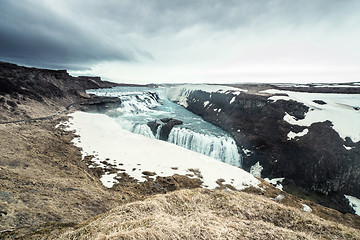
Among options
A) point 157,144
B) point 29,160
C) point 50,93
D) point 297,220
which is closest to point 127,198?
point 29,160

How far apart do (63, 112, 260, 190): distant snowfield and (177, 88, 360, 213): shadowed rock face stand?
11912 mm

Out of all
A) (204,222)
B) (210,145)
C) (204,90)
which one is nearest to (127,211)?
(204,222)

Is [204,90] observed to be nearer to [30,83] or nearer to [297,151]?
[297,151]

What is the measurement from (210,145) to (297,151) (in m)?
13.3

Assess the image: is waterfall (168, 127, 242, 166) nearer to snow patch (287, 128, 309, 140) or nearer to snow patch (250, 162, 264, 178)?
snow patch (250, 162, 264, 178)

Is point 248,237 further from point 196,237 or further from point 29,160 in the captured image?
point 29,160

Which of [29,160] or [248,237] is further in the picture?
[29,160]

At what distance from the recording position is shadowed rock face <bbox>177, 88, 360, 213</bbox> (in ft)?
63.9

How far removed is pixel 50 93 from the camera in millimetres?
38438

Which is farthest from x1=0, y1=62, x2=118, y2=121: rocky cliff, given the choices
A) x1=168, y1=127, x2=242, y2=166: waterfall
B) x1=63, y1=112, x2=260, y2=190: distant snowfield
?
x1=168, y1=127, x2=242, y2=166: waterfall

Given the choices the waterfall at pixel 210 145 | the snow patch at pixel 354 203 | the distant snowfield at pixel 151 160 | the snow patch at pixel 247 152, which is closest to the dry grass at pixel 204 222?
the distant snowfield at pixel 151 160

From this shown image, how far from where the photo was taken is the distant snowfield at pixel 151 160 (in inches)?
539

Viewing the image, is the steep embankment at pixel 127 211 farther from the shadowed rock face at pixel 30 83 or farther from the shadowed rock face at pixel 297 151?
the shadowed rock face at pixel 30 83

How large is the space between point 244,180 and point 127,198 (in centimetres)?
1067
